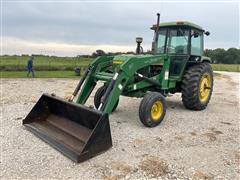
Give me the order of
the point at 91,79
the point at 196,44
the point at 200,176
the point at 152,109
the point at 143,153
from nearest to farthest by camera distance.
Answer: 1. the point at 200,176
2. the point at 143,153
3. the point at 152,109
4. the point at 91,79
5. the point at 196,44

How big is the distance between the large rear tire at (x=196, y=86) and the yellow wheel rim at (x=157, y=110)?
55.9 inches

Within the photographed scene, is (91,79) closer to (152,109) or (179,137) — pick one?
(152,109)

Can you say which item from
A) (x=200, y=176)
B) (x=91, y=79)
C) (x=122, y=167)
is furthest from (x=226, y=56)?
(x=122, y=167)

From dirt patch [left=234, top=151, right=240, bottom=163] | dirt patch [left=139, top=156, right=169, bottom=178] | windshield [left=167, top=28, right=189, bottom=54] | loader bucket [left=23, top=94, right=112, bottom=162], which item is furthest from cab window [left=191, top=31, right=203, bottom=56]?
dirt patch [left=139, top=156, right=169, bottom=178]

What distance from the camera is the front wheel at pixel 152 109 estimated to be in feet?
17.1

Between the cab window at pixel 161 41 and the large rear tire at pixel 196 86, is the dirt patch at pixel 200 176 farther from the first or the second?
the cab window at pixel 161 41

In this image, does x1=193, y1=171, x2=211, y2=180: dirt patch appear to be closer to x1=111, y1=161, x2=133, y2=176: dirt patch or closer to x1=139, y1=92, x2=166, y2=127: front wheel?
x1=111, y1=161, x2=133, y2=176: dirt patch

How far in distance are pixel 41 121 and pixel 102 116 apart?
1.96 metres

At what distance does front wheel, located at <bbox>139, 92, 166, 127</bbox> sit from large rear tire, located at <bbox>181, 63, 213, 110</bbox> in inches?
55.5

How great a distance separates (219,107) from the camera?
7.94 m

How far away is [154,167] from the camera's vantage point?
12.1 feet

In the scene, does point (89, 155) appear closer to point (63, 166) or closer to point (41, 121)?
point (63, 166)

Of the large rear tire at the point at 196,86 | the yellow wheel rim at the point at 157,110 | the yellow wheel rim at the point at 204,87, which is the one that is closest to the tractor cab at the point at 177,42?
the large rear tire at the point at 196,86

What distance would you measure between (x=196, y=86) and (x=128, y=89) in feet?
6.82
